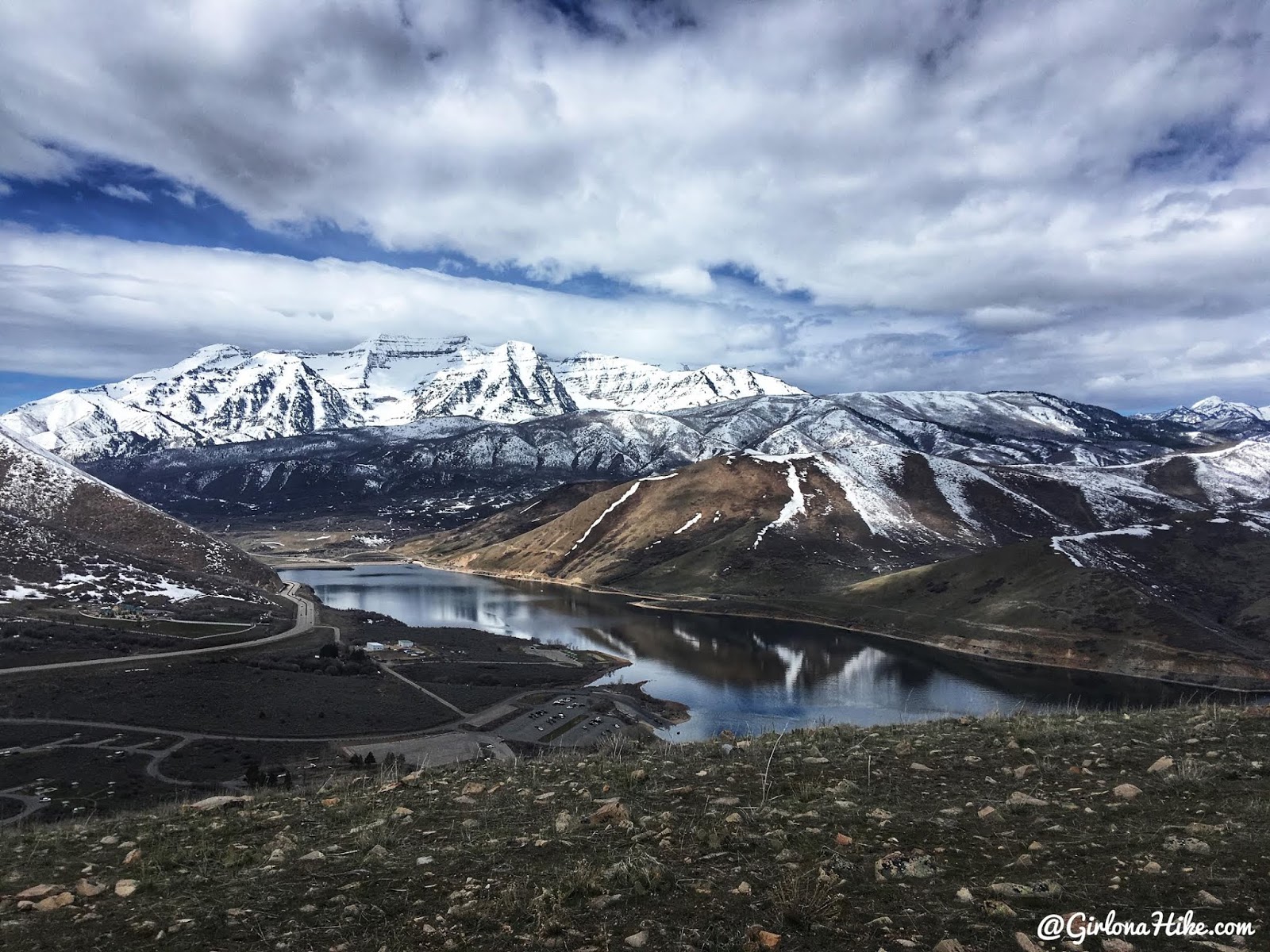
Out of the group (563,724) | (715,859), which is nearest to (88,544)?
(563,724)

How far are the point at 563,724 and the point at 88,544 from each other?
8358cm

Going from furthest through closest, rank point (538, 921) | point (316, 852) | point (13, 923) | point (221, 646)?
point (221, 646) < point (316, 852) < point (13, 923) < point (538, 921)

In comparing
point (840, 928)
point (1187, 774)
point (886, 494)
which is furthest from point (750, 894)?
point (886, 494)

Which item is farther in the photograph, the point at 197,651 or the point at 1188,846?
the point at 197,651

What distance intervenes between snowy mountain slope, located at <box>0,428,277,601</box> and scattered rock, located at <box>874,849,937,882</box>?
106788 millimetres

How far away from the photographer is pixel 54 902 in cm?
738

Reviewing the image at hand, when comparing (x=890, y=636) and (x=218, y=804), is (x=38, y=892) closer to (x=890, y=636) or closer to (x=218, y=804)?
(x=218, y=804)

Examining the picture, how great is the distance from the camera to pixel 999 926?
5.65 m

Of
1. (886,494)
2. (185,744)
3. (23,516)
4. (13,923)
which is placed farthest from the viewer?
(886,494)

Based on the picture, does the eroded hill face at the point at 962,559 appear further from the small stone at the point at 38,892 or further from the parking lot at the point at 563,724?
the small stone at the point at 38,892

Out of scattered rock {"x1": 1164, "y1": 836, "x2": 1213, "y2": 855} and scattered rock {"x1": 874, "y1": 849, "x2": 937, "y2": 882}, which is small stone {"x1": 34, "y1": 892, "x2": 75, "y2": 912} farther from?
scattered rock {"x1": 1164, "y1": 836, "x2": 1213, "y2": 855}

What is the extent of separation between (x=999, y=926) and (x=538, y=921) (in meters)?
3.69

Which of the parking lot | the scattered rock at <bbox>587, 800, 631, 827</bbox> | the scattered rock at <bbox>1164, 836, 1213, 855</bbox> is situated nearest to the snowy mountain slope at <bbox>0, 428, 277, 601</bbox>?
the parking lot

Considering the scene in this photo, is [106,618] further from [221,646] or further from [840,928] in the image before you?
[840,928]
